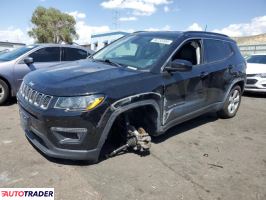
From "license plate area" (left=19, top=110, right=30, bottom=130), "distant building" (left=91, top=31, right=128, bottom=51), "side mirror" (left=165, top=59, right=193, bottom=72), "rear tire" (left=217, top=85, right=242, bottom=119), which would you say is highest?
"distant building" (left=91, top=31, right=128, bottom=51)

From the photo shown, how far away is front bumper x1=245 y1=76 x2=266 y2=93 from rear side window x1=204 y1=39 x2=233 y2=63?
13.8 feet

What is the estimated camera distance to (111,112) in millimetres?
3268

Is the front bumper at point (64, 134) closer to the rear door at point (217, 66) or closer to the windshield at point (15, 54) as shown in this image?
the rear door at point (217, 66)

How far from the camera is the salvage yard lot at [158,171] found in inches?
123

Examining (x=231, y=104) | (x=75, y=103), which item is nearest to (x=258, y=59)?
(x=231, y=104)

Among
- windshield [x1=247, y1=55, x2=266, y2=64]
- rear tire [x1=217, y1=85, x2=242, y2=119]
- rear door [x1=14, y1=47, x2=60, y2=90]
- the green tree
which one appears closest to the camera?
rear tire [x1=217, y1=85, x2=242, y2=119]

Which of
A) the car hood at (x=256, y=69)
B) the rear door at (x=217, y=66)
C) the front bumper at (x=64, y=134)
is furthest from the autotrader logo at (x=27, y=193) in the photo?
the car hood at (x=256, y=69)

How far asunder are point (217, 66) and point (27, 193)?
12.9 feet

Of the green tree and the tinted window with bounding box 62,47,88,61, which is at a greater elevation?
the green tree

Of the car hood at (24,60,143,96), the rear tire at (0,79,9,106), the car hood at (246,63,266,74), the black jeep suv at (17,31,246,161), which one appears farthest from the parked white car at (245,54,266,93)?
the rear tire at (0,79,9,106)

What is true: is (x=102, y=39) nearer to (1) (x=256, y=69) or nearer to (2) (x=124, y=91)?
(1) (x=256, y=69)

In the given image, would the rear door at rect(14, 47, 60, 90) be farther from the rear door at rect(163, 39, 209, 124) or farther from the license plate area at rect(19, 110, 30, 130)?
the rear door at rect(163, 39, 209, 124)

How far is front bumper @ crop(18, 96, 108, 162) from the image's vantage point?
3098 mm

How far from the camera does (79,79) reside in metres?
3.37
